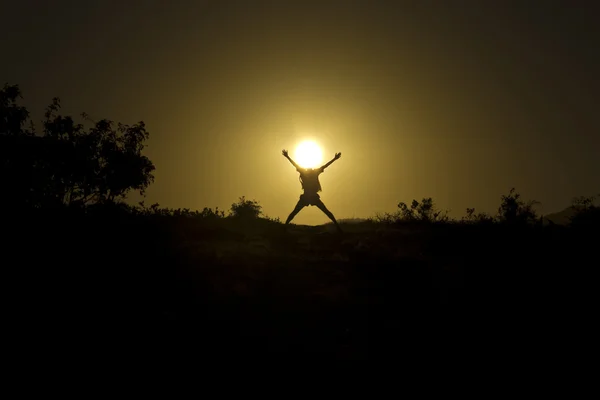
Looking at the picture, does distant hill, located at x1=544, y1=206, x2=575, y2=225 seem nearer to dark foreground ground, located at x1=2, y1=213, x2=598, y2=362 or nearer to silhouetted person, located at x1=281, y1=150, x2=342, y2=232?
dark foreground ground, located at x1=2, y1=213, x2=598, y2=362

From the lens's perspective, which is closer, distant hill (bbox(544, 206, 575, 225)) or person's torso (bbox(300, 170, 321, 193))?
person's torso (bbox(300, 170, 321, 193))

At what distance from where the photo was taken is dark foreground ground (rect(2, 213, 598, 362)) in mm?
7988

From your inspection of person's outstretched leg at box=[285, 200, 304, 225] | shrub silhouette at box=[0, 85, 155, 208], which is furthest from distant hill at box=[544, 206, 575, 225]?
shrub silhouette at box=[0, 85, 155, 208]

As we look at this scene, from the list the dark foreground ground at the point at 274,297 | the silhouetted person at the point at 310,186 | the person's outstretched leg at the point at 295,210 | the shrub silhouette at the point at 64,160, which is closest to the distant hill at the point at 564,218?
the dark foreground ground at the point at 274,297

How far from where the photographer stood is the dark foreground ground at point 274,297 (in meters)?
7.99

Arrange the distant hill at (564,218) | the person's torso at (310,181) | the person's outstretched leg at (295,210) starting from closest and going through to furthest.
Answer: the person's outstretched leg at (295,210), the person's torso at (310,181), the distant hill at (564,218)

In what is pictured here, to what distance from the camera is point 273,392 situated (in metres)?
6.71

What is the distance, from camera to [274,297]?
32.0 ft

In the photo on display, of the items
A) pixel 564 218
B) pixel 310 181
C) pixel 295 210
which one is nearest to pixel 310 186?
pixel 310 181

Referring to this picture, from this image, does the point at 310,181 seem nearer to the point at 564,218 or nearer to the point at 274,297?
the point at 274,297

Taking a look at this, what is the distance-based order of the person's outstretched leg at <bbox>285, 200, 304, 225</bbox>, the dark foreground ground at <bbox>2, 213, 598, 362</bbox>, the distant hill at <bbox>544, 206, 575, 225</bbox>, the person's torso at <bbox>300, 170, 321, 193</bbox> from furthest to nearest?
the distant hill at <bbox>544, 206, 575, 225</bbox> → the person's torso at <bbox>300, 170, 321, 193</bbox> → the person's outstretched leg at <bbox>285, 200, 304, 225</bbox> → the dark foreground ground at <bbox>2, 213, 598, 362</bbox>

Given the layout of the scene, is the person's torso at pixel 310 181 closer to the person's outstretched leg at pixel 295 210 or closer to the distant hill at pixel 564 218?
the person's outstretched leg at pixel 295 210

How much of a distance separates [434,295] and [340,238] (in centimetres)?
642

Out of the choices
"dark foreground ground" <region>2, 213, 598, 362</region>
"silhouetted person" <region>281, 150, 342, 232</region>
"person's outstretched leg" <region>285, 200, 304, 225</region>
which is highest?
"silhouetted person" <region>281, 150, 342, 232</region>
